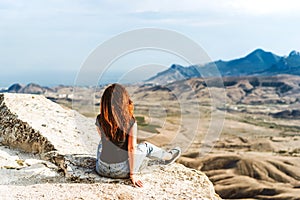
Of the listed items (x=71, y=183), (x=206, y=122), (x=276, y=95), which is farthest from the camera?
(x=276, y=95)

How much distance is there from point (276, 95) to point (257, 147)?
83.9m

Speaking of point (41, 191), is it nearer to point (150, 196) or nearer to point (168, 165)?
point (150, 196)

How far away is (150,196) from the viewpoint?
23.9 feet

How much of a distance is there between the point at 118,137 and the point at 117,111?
0.45 metres

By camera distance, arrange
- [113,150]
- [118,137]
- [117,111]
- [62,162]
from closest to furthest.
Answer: [117,111], [118,137], [113,150], [62,162]

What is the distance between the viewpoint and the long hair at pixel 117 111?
7336mm

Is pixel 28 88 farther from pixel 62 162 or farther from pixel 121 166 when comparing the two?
pixel 121 166

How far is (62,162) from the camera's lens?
8531mm

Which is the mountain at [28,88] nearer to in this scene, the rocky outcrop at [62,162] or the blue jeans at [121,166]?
the rocky outcrop at [62,162]

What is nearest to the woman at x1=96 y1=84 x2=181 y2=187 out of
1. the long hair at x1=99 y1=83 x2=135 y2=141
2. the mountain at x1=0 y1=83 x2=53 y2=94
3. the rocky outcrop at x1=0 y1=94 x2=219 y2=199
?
the long hair at x1=99 y1=83 x2=135 y2=141

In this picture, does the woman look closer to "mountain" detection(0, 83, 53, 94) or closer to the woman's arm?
the woman's arm

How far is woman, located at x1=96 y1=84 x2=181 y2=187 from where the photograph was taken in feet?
24.1

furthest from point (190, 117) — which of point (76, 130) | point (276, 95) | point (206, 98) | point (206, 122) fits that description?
point (276, 95)

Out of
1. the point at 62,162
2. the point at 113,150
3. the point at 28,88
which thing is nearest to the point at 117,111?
the point at 113,150
